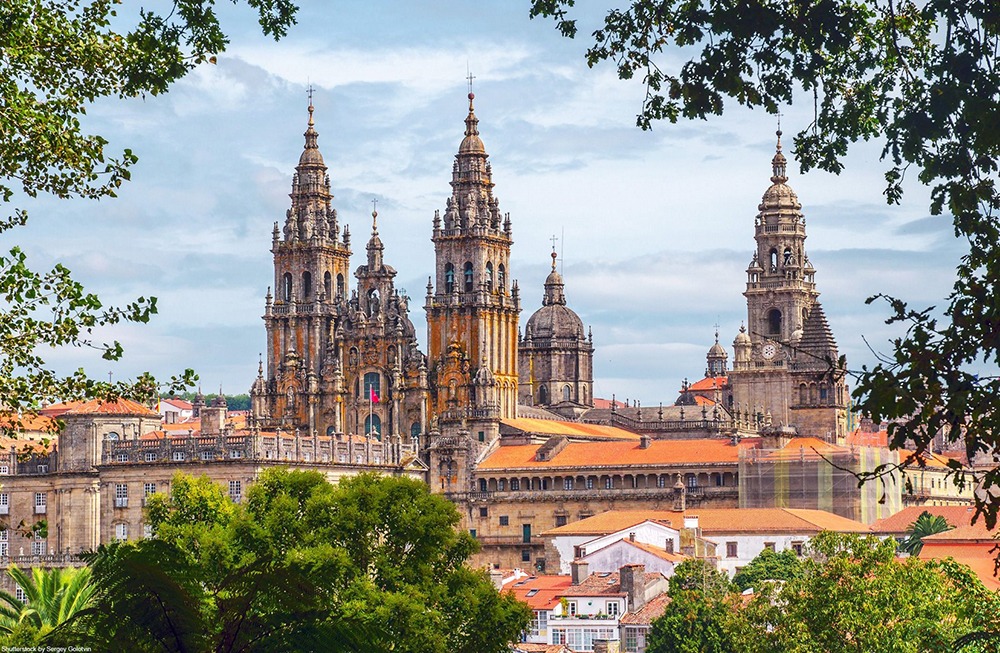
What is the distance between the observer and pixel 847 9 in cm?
2125

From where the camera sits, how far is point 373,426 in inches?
5743

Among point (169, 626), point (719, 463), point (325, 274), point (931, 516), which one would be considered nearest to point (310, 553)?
point (169, 626)

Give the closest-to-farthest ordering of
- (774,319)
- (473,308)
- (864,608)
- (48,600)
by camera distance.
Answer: (48,600), (864,608), (473,308), (774,319)

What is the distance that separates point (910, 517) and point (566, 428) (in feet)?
115

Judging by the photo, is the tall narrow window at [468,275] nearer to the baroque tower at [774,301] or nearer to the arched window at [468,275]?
the arched window at [468,275]

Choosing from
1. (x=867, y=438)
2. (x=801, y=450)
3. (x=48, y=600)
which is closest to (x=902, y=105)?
(x=48, y=600)

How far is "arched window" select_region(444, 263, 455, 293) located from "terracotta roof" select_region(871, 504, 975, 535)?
3809 centimetres

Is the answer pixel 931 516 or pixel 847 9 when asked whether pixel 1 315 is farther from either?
pixel 931 516

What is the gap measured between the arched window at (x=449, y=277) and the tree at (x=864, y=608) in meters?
80.2

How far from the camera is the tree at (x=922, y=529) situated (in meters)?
112

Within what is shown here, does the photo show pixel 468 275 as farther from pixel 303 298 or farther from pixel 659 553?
pixel 659 553

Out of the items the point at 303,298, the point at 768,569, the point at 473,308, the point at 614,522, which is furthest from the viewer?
the point at 303,298

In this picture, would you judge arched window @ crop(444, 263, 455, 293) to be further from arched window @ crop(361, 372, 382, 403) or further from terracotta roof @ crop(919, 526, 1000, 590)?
terracotta roof @ crop(919, 526, 1000, 590)

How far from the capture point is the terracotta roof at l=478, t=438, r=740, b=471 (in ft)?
432
